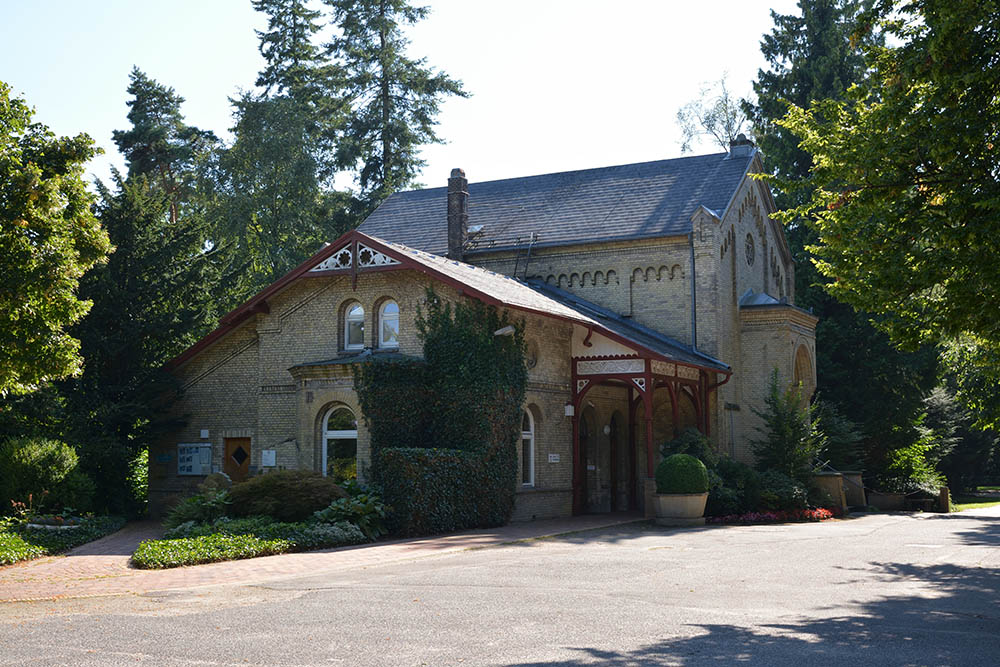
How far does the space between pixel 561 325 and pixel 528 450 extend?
3.34m

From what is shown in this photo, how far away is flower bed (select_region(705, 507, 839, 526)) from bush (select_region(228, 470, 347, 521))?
985 cm

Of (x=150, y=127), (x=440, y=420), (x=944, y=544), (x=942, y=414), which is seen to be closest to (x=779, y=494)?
(x=944, y=544)

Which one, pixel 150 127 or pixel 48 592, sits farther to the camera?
pixel 150 127

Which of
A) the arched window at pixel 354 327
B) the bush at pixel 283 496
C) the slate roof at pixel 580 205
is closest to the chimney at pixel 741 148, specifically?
the slate roof at pixel 580 205

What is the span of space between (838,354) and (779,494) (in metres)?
14.1

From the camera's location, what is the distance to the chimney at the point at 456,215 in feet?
107

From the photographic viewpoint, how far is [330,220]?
48625mm

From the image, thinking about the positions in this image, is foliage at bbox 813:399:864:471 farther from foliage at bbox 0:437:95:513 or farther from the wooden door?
foliage at bbox 0:437:95:513

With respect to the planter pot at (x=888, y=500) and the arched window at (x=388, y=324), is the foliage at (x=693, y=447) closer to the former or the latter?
the arched window at (x=388, y=324)

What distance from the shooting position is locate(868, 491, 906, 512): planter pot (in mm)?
31984

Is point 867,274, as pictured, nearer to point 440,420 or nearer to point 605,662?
point 605,662

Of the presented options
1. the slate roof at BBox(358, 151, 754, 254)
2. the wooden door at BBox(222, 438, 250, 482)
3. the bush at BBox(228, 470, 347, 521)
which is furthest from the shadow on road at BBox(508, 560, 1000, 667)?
the slate roof at BBox(358, 151, 754, 254)

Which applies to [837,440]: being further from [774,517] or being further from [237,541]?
[237,541]

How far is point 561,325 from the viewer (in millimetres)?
26219
